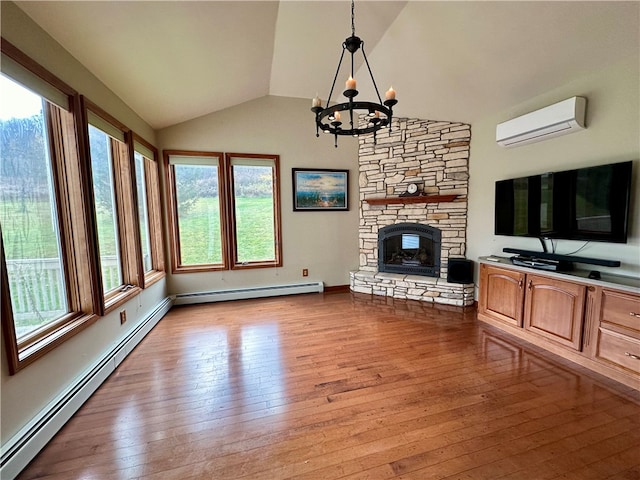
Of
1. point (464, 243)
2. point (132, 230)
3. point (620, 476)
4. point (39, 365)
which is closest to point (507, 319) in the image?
point (464, 243)

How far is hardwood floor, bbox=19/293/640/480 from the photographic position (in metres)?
1.50

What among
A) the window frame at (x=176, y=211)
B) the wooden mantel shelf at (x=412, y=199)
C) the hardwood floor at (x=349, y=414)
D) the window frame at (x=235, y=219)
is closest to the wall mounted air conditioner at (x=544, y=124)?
the wooden mantel shelf at (x=412, y=199)

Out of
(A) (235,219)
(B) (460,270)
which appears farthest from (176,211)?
(B) (460,270)

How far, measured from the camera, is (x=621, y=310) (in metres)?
2.14

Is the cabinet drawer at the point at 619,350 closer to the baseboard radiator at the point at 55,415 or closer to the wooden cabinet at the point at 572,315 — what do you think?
the wooden cabinet at the point at 572,315

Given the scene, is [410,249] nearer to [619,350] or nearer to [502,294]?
[502,294]

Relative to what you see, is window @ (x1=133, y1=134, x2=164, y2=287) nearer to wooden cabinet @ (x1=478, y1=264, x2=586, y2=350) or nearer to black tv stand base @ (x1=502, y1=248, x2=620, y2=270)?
wooden cabinet @ (x1=478, y1=264, x2=586, y2=350)

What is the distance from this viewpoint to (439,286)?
4.04 metres

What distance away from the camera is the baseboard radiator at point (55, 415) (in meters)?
1.45

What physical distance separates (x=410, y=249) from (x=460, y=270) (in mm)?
855

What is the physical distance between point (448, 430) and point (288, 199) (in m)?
3.51

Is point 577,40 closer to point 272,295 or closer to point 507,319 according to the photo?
point 507,319

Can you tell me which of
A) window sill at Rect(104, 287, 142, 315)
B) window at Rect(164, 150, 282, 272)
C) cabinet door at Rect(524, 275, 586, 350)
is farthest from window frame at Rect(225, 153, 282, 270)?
cabinet door at Rect(524, 275, 586, 350)

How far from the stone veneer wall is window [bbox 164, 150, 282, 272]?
1.48 m
